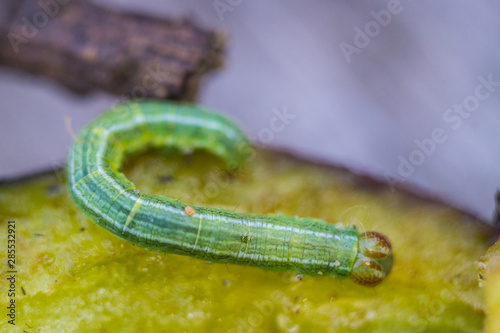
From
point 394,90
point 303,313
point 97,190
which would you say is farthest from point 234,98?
point 303,313

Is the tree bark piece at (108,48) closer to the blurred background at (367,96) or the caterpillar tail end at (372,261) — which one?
the caterpillar tail end at (372,261)

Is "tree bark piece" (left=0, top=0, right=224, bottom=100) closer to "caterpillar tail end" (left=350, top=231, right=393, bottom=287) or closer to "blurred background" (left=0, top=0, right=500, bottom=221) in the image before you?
"caterpillar tail end" (left=350, top=231, right=393, bottom=287)

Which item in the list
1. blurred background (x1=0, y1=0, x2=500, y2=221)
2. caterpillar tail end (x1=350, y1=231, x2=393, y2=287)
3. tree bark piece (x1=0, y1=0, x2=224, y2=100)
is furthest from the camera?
blurred background (x1=0, y1=0, x2=500, y2=221)

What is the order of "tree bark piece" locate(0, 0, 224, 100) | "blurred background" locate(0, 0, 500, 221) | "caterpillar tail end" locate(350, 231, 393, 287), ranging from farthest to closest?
"blurred background" locate(0, 0, 500, 221)
"tree bark piece" locate(0, 0, 224, 100)
"caterpillar tail end" locate(350, 231, 393, 287)

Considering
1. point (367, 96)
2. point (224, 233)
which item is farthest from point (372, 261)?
point (367, 96)

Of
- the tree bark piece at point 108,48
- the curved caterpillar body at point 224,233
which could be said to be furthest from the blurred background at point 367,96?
the curved caterpillar body at point 224,233

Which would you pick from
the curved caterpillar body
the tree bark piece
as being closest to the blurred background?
the tree bark piece
